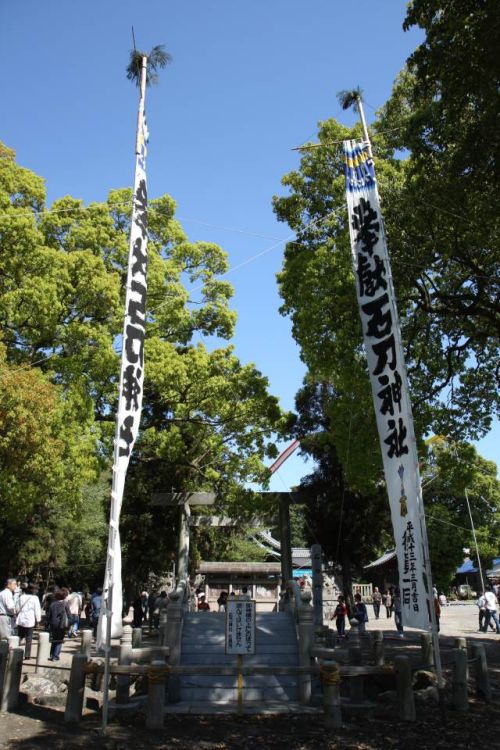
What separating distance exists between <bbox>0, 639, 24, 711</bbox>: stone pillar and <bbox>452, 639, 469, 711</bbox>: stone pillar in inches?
234

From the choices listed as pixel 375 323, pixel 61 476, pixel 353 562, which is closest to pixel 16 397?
pixel 61 476

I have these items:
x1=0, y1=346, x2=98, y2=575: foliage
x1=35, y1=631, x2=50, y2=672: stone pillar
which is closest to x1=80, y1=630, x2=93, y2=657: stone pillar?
x1=35, y1=631, x2=50, y2=672: stone pillar

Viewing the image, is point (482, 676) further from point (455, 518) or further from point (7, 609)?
point (455, 518)

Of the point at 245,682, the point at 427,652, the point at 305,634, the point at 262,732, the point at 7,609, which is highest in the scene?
the point at 7,609

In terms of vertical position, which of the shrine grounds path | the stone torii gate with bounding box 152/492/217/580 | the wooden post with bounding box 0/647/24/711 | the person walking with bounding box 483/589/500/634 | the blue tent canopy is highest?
the stone torii gate with bounding box 152/492/217/580

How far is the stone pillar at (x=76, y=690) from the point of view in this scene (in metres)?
7.36

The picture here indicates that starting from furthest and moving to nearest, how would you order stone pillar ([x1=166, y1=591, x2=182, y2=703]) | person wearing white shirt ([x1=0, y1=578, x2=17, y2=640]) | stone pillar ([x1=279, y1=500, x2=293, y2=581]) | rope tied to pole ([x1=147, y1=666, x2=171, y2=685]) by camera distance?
stone pillar ([x1=279, y1=500, x2=293, y2=581]) < person wearing white shirt ([x1=0, y1=578, x2=17, y2=640]) < stone pillar ([x1=166, y1=591, x2=182, y2=703]) < rope tied to pole ([x1=147, y1=666, x2=171, y2=685])

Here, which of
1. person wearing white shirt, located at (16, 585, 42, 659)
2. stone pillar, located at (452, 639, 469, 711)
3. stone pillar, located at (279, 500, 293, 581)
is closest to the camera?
stone pillar, located at (452, 639, 469, 711)

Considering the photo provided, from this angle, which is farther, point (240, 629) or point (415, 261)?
point (415, 261)

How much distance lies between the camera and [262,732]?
7055 millimetres

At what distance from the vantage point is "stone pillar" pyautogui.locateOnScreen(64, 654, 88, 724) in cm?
736

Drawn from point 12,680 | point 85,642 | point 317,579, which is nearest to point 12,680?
point 12,680

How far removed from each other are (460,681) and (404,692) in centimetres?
91

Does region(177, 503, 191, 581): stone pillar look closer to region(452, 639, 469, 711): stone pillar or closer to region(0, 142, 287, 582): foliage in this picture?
region(0, 142, 287, 582): foliage
